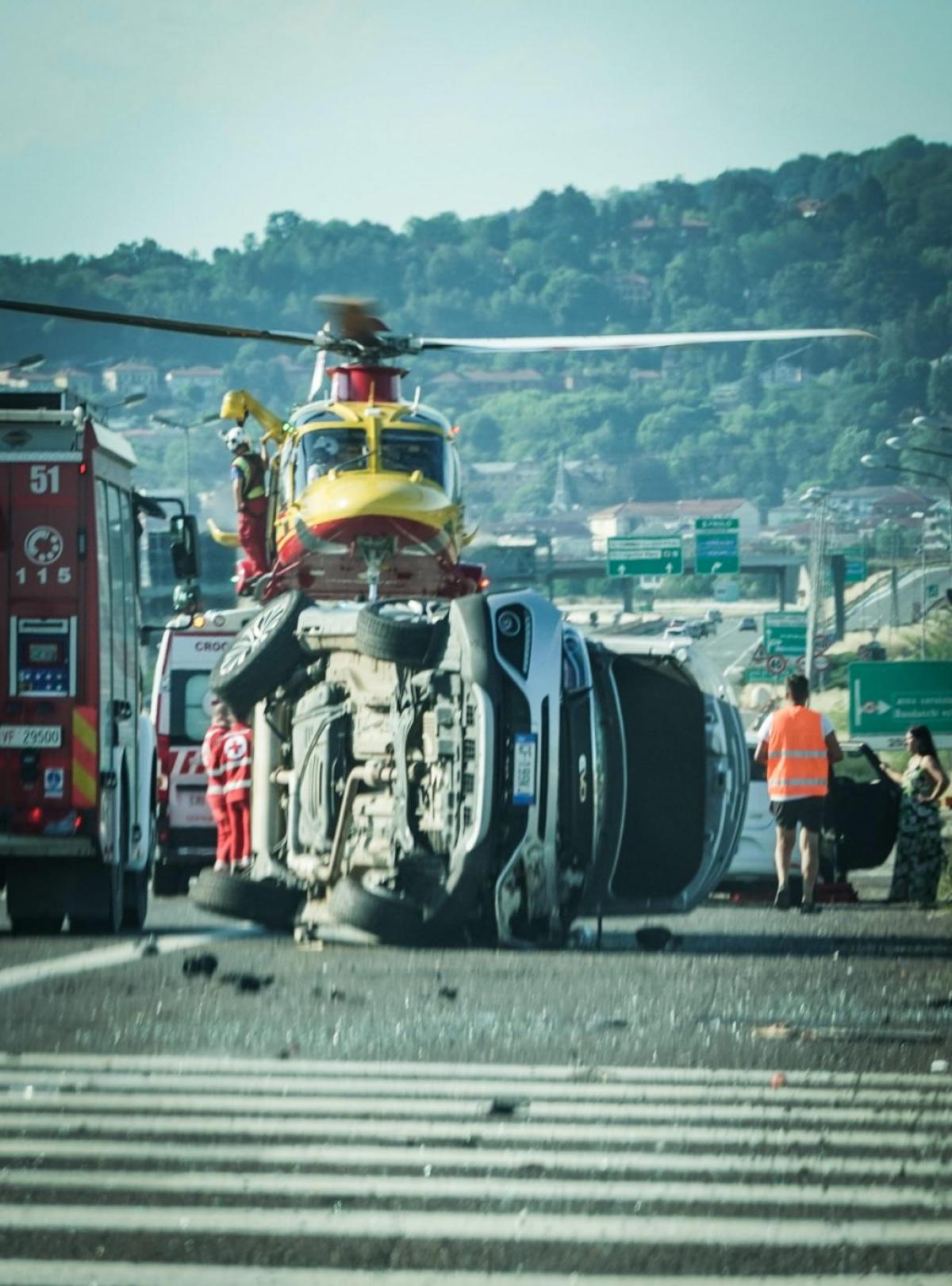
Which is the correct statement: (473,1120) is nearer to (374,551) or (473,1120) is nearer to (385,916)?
(385,916)

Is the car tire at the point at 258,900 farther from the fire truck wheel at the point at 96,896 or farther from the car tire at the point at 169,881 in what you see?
the car tire at the point at 169,881

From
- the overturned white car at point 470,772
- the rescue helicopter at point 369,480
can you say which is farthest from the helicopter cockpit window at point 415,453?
the overturned white car at point 470,772

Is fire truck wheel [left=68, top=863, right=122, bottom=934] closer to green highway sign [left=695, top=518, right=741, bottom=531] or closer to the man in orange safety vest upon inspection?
the man in orange safety vest

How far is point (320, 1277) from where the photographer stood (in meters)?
5.95

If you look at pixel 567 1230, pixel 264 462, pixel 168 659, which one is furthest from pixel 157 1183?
pixel 264 462

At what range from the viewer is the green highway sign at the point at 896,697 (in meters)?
35.7

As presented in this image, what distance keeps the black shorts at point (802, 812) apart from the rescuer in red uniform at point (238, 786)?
410 cm

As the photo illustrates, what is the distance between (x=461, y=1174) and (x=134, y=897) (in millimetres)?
9386

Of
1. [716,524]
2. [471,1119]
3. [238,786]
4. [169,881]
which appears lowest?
[169,881]

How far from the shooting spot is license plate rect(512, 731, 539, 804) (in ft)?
44.9

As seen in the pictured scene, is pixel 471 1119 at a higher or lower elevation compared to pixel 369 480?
lower

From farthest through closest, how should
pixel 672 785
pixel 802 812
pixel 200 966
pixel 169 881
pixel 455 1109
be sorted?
pixel 169 881 < pixel 802 812 < pixel 672 785 < pixel 200 966 < pixel 455 1109

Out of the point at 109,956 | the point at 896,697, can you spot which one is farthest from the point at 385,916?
the point at 896,697

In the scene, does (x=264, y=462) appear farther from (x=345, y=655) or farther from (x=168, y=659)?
(x=345, y=655)
